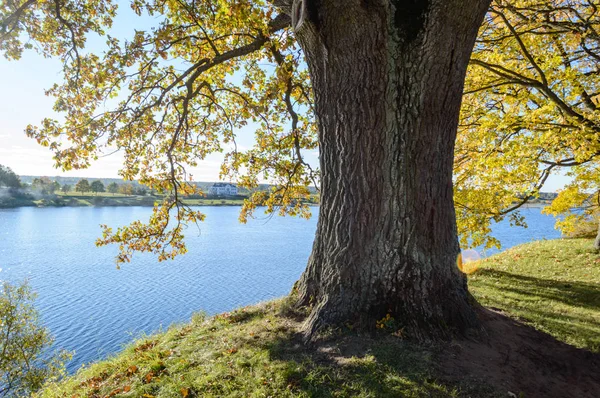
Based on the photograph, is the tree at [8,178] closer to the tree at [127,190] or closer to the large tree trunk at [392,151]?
the tree at [127,190]

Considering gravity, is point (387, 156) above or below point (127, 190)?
above

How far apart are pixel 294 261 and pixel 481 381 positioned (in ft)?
79.4

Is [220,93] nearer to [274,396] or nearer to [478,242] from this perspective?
[274,396]

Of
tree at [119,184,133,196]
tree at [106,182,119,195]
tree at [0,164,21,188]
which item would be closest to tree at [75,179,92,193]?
tree at [106,182,119,195]

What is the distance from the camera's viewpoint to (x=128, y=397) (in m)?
2.94

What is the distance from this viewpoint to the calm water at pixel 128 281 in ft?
47.9

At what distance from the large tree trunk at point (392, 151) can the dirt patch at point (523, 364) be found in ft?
0.95

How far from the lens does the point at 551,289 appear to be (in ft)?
24.1

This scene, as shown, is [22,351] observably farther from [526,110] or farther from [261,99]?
[526,110]

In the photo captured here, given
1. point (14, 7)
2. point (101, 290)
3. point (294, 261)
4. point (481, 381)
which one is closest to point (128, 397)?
point (481, 381)

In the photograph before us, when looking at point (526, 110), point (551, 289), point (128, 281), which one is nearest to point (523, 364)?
point (551, 289)

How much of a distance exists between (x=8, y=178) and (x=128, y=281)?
2665 inches

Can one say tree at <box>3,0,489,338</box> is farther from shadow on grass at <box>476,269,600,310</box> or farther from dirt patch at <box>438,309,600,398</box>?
shadow on grass at <box>476,269,600,310</box>

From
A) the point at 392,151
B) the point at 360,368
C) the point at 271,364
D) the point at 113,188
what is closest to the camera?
the point at 360,368
